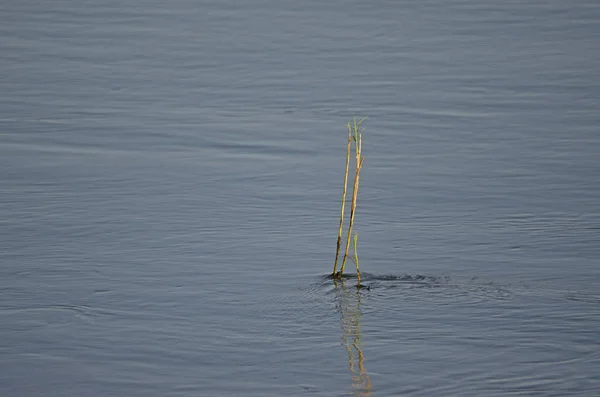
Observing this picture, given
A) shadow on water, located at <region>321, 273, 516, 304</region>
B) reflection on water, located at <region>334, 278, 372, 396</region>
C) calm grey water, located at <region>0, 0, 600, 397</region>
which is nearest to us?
reflection on water, located at <region>334, 278, 372, 396</region>

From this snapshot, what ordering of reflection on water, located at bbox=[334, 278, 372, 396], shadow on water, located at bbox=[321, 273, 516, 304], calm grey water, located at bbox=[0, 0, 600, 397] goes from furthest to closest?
shadow on water, located at bbox=[321, 273, 516, 304]
calm grey water, located at bbox=[0, 0, 600, 397]
reflection on water, located at bbox=[334, 278, 372, 396]

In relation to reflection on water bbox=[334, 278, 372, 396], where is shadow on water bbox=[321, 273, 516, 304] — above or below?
above

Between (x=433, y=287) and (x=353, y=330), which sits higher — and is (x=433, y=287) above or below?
above

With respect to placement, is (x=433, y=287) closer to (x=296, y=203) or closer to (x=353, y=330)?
(x=353, y=330)

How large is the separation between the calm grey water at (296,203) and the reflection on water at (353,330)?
13 mm

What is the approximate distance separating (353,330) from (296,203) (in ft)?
7.77

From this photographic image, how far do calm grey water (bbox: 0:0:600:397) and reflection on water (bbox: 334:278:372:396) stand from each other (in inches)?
0.5

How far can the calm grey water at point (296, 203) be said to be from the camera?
5301 millimetres

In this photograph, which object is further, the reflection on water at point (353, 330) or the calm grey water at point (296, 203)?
A: the calm grey water at point (296, 203)

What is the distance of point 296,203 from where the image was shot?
7.90 metres

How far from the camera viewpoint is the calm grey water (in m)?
5.30

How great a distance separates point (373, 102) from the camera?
10.5 m

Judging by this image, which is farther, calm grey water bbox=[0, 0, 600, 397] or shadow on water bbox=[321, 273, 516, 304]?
shadow on water bbox=[321, 273, 516, 304]

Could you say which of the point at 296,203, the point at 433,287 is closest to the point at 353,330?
the point at 433,287
